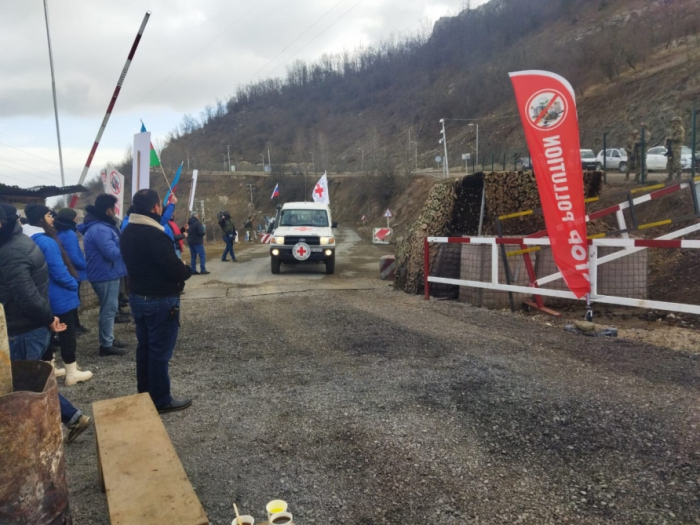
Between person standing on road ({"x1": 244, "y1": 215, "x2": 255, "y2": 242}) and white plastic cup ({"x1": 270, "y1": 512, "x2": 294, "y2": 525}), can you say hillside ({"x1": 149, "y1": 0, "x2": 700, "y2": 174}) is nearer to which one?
person standing on road ({"x1": 244, "y1": 215, "x2": 255, "y2": 242})

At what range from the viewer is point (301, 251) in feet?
46.3

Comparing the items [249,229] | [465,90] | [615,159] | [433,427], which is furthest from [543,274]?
[465,90]

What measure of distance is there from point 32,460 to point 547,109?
6539 millimetres

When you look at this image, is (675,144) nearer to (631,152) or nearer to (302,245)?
(631,152)

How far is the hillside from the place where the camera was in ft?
150

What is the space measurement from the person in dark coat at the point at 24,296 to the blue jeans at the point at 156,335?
59 cm

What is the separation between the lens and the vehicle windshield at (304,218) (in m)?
15.2

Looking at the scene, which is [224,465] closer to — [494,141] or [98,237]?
[98,237]

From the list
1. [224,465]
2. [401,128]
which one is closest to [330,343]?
[224,465]

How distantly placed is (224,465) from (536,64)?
84.2 metres

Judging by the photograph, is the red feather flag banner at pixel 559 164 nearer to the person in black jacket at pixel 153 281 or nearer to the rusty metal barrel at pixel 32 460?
the person in black jacket at pixel 153 281

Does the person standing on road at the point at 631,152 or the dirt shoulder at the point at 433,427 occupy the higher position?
the person standing on road at the point at 631,152

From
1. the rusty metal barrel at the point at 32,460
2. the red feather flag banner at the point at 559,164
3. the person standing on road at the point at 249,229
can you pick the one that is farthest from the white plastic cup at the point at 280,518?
the person standing on road at the point at 249,229

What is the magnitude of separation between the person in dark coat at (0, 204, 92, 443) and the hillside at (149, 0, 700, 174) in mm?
37616
